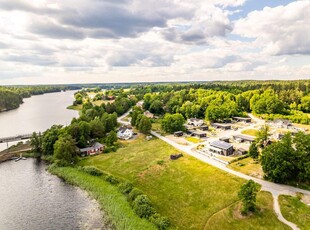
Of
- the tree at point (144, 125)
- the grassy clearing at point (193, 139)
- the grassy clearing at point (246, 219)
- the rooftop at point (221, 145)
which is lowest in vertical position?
the grassy clearing at point (246, 219)

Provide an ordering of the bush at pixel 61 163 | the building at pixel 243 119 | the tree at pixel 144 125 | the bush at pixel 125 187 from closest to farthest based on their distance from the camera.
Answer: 1. the bush at pixel 125 187
2. the bush at pixel 61 163
3. the tree at pixel 144 125
4. the building at pixel 243 119

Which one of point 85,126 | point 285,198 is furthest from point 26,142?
point 285,198

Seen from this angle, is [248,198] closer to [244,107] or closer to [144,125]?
[144,125]

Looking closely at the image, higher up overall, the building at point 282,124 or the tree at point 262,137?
the tree at point 262,137

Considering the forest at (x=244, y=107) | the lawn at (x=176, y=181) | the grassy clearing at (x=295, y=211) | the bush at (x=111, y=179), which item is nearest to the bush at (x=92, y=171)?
the lawn at (x=176, y=181)

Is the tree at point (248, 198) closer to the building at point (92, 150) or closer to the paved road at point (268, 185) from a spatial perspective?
the paved road at point (268, 185)

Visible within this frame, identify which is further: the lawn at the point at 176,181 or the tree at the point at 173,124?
the tree at the point at 173,124

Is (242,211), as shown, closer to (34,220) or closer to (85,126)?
(34,220)

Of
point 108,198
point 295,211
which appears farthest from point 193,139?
point 295,211
